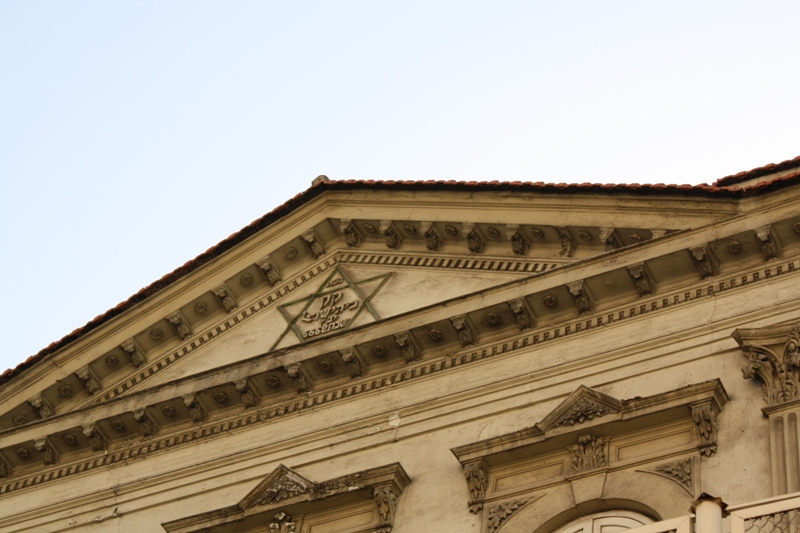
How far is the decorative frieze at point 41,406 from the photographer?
21094 millimetres

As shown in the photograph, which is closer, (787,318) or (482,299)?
(787,318)

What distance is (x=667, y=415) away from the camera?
16.4 m

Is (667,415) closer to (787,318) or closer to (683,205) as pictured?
(787,318)

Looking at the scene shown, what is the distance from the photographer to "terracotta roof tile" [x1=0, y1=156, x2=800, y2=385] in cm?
1822

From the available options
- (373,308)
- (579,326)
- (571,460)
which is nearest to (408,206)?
(373,308)

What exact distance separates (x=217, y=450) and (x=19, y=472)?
279cm

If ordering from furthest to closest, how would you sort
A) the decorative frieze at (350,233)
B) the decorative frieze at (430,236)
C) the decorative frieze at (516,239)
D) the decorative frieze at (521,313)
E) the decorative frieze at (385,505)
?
1. the decorative frieze at (350,233)
2. the decorative frieze at (430,236)
3. the decorative frieze at (516,239)
4. the decorative frieze at (521,313)
5. the decorative frieze at (385,505)

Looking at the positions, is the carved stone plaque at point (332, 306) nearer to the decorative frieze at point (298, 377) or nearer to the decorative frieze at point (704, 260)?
the decorative frieze at point (298, 377)

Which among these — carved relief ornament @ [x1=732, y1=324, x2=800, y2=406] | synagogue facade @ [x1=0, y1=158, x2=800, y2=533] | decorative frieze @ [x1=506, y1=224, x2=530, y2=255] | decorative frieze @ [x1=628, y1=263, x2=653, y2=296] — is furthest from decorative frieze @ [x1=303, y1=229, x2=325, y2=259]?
carved relief ornament @ [x1=732, y1=324, x2=800, y2=406]

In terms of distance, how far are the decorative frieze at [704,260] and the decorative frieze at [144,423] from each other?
22.3ft

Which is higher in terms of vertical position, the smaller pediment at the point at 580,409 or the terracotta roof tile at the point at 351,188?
the terracotta roof tile at the point at 351,188

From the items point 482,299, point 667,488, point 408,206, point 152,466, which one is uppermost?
point 408,206

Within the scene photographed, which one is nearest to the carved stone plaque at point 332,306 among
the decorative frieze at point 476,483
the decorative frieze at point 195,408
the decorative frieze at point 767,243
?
the decorative frieze at point 195,408

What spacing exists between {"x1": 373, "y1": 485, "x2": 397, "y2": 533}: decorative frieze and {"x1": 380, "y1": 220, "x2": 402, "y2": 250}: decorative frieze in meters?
4.12
